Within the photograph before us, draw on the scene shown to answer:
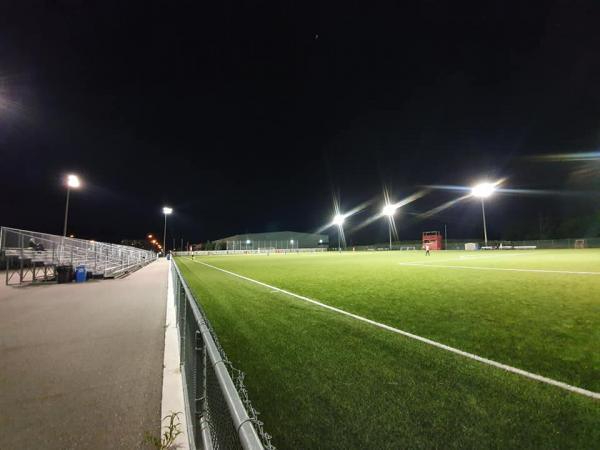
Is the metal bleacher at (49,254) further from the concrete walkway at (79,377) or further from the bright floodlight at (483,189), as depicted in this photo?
the bright floodlight at (483,189)

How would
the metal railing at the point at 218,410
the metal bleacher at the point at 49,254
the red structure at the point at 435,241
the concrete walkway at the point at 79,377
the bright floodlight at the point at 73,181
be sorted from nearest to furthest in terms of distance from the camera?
the metal railing at the point at 218,410, the concrete walkway at the point at 79,377, the metal bleacher at the point at 49,254, the bright floodlight at the point at 73,181, the red structure at the point at 435,241

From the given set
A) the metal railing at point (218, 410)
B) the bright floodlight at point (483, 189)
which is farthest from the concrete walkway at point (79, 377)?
the bright floodlight at point (483, 189)

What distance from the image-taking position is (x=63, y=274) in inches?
622

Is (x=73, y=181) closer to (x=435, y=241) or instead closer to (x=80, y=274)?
(x=80, y=274)

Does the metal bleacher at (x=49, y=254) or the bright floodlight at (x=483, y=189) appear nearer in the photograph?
the metal bleacher at (x=49, y=254)

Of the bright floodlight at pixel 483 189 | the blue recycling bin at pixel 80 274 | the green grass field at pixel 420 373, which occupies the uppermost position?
the bright floodlight at pixel 483 189

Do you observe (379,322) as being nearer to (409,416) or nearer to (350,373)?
(350,373)

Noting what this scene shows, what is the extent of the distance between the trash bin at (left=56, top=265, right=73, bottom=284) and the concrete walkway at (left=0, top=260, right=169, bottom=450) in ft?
26.9

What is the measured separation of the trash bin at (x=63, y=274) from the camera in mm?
15758

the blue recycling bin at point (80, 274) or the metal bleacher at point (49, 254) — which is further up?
the metal bleacher at point (49, 254)

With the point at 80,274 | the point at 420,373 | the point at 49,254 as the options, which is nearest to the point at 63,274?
the point at 80,274

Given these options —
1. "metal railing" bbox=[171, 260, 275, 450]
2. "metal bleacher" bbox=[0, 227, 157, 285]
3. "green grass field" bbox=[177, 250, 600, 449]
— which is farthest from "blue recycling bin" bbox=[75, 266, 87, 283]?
"metal railing" bbox=[171, 260, 275, 450]

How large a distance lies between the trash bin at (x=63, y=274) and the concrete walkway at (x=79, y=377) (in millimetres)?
8214

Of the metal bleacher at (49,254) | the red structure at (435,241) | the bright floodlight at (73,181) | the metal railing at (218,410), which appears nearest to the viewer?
the metal railing at (218,410)
